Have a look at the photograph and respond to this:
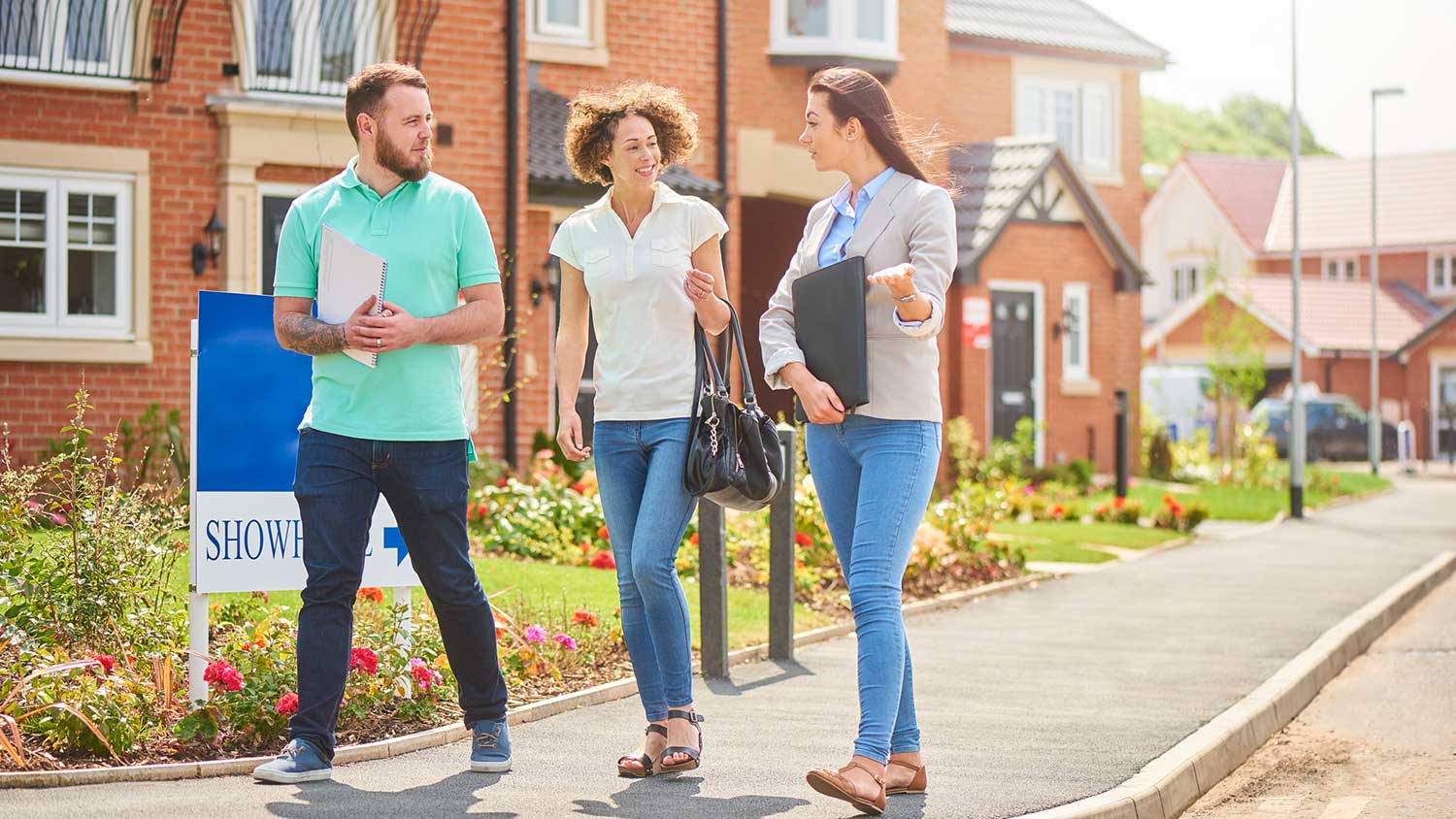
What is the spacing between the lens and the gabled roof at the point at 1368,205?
56.8 meters

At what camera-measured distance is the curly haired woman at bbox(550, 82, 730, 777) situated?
221 inches

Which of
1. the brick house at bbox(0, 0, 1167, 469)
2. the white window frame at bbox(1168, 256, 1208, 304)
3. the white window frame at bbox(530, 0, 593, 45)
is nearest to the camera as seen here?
the brick house at bbox(0, 0, 1167, 469)

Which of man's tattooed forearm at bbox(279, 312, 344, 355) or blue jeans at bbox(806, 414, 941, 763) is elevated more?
man's tattooed forearm at bbox(279, 312, 344, 355)

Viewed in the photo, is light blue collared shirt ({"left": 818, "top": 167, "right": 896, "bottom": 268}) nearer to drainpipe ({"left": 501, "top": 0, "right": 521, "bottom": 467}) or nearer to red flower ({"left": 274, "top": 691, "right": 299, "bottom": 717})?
red flower ({"left": 274, "top": 691, "right": 299, "bottom": 717})

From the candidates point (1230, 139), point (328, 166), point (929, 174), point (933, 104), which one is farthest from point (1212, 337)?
point (1230, 139)

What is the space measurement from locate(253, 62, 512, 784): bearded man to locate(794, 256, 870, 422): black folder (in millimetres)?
952

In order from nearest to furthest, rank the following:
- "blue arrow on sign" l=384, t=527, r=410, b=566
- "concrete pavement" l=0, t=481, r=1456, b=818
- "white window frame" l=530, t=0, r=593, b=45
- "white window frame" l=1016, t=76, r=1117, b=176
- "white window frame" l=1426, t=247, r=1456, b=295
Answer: "concrete pavement" l=0, t=481, r=1456, b=818 → "blue arrow on sign" l=384, t=527, r=410, b=566 → "white window frame" l=530, t=0, r=593, b=45 → "white window frame" l=1016, t=76, r=1117, b=176 → "white window frame" l=1426, t=247, r=1456, b=295

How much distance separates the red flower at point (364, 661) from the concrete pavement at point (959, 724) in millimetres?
379

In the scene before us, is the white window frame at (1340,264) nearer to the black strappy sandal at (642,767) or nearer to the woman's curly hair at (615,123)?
the woman's curly hair at (615,123)

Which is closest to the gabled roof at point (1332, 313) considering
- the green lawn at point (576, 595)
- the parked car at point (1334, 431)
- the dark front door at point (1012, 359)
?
the parked car at point (1334, 431)

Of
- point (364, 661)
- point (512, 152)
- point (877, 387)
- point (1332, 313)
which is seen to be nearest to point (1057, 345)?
point (512, 152)

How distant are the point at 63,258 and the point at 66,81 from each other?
Answer: 1.42 metres

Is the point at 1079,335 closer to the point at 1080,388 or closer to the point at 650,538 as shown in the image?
the point at 1080,388

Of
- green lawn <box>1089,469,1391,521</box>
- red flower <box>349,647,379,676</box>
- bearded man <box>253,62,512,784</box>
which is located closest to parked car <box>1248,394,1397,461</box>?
green lawn <box>1089,469,1391,521</box>
